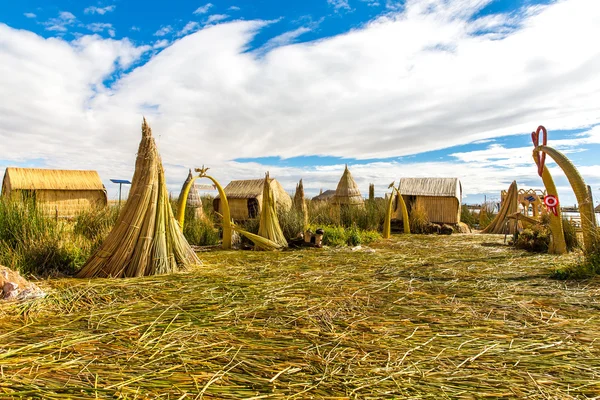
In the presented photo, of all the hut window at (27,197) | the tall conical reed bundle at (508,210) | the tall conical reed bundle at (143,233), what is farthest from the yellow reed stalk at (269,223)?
the tall conical reed bundle at (508,210)

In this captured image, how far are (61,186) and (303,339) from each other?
15788 millimetres

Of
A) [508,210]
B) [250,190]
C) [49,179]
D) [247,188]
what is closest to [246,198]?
[250,190]

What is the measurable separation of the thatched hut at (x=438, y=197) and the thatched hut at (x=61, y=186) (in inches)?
509

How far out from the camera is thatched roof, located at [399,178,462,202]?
50.2 feet

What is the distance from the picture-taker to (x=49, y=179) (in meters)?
15.2

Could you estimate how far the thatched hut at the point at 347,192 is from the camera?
16.5 metres

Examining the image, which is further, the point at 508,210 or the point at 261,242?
A: the point at 508,210

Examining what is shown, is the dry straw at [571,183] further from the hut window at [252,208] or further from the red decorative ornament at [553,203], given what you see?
the hut window at [252,208]

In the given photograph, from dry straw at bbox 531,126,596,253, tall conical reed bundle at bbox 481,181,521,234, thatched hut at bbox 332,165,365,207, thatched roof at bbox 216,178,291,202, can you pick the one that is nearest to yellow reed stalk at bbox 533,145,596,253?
dry straw at bbox 531,126,596,253

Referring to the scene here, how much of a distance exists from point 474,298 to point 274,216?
216 inches

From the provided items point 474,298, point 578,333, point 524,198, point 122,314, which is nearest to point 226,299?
point 122,314

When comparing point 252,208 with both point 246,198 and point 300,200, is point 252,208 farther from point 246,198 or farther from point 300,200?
point 300,200

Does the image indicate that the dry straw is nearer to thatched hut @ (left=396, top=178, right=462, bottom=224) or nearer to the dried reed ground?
the dried reed ground

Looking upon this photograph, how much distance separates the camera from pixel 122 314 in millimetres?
3346
